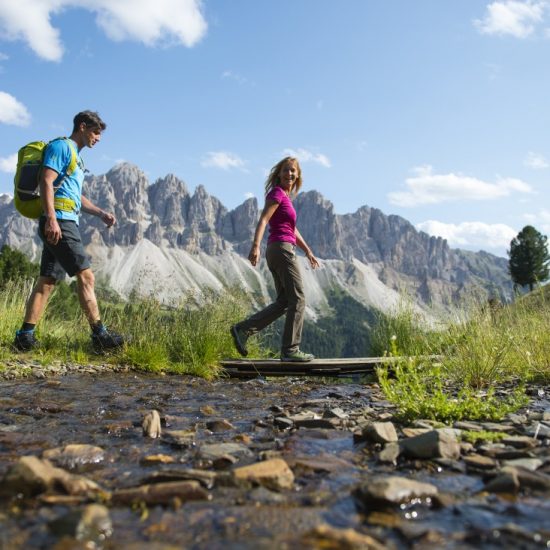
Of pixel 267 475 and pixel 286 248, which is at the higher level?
pixel 286 248

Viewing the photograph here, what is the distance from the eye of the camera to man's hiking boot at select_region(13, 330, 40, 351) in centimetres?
777

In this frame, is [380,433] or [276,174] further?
[276,174]

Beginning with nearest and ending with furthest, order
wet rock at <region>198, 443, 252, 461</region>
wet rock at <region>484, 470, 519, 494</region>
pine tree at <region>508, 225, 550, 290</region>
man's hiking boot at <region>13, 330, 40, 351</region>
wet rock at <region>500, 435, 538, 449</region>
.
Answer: wet rock at <region>484, 470, 519, 494</region> < wet rock at <region>198, 443, 252, 461</region> < wet rock at <region>500, 435, 538, 449</region> < man's hiking boot at <region>13, 330, 40, 351</region> < pine tree at <region>508, 225, 550, 290</region>

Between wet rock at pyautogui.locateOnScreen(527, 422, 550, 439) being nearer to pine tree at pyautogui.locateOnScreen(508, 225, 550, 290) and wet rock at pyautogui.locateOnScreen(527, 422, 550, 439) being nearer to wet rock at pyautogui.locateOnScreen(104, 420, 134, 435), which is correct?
wet rock at pyautogui.locateOnScreen(104, 420, 134, 435)

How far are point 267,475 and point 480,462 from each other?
1263 mm

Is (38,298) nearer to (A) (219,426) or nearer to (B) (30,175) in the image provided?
(B) (30,175)

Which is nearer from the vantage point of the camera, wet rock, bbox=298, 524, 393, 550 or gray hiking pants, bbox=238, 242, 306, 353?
wet rock, bbox=298, 524, 393, 550

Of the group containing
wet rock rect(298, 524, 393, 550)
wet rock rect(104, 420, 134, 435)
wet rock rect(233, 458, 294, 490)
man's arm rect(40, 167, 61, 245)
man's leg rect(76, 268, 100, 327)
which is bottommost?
wet rock rect(104, 420, 134, 435)

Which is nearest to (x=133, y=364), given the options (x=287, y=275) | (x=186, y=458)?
(x=287, y=275)

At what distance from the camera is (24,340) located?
7777 millimetres

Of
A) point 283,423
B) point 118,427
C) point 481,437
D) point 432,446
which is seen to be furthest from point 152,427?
point 481,437

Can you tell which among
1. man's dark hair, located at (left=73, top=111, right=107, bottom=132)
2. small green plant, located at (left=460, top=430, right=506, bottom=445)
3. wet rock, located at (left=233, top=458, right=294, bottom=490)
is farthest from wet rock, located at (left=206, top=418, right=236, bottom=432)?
man's dark hair, located at (left=73, top=111, right=107, bottom=132)

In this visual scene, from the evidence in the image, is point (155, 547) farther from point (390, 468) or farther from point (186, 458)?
point (390, 468)

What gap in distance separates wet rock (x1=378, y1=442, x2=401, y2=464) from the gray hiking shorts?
5818mm
